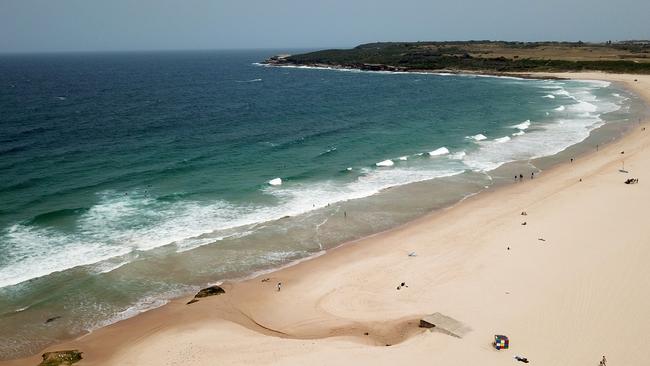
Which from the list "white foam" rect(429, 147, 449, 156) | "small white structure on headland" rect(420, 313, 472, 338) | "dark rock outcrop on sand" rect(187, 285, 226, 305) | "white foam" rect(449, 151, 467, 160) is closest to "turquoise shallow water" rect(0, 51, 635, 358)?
"white foam" rect(449, 151, 467, 160)

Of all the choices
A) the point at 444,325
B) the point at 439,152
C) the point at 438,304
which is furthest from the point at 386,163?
the point at 444,325

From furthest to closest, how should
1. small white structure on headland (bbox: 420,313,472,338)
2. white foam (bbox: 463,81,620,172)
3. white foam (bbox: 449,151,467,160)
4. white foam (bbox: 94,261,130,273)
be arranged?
1. white foam (bbox: 449,151,467,160)
2. white foam (bbox: 463,81,620,172)
3. white foam (bbox: 94,261,130,273)
4. small white structure on headland (bbox: 420,313,472,338)

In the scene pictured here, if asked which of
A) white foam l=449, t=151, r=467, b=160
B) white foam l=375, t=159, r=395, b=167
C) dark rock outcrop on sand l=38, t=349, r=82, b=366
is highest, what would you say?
white foam l=449, t=151, r=467, b=160

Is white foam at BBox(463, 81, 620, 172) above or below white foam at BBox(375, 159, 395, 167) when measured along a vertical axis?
above

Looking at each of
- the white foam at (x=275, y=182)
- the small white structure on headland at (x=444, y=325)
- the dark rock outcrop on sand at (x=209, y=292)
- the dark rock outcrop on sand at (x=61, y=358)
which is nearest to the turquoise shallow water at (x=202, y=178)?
the white foam at (x=275, y=182)

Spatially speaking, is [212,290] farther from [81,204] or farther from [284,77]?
[284,77]

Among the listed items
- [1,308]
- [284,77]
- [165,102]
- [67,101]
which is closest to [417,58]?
[284,77]

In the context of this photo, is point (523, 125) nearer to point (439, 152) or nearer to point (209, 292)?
point (439, 152)

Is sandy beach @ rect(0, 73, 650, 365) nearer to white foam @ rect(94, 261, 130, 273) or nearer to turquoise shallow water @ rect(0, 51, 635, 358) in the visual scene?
turquoise shallow water @ rect(0, 51, 635, 358)
